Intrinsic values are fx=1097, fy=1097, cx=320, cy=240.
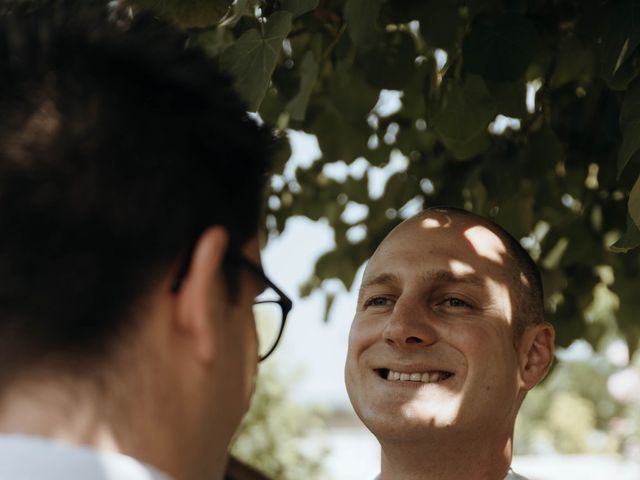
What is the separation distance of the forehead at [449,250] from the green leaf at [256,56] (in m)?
0.87

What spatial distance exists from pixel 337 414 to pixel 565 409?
16.5 m

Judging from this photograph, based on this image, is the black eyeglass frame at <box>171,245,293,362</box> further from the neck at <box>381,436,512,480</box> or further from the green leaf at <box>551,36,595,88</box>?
the green leaf at <box>551,36,595,88</box>

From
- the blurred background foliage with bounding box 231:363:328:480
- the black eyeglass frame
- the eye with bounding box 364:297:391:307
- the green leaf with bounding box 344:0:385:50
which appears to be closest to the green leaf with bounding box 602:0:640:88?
the green leaf with bounding box 344:0:385:50

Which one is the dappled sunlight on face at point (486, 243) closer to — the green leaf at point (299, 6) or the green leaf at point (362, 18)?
the green leaf at point (362, 18)

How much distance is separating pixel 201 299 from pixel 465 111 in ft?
5.14

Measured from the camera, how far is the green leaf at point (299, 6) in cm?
192

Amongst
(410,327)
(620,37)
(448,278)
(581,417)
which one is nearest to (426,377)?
(410,327)

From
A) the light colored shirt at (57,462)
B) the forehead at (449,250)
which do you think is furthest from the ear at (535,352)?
the light colored shirt at (57,462)

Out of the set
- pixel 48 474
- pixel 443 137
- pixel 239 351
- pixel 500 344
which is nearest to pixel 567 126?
pixel 443 137

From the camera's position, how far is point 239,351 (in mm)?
1195

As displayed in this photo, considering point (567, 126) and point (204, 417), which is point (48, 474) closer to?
point (204, 417)

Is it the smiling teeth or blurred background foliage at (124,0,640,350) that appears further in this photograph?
the smiling teeth

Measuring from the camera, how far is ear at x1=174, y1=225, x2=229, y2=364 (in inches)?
44.1

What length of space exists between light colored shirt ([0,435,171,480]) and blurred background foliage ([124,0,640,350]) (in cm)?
93
